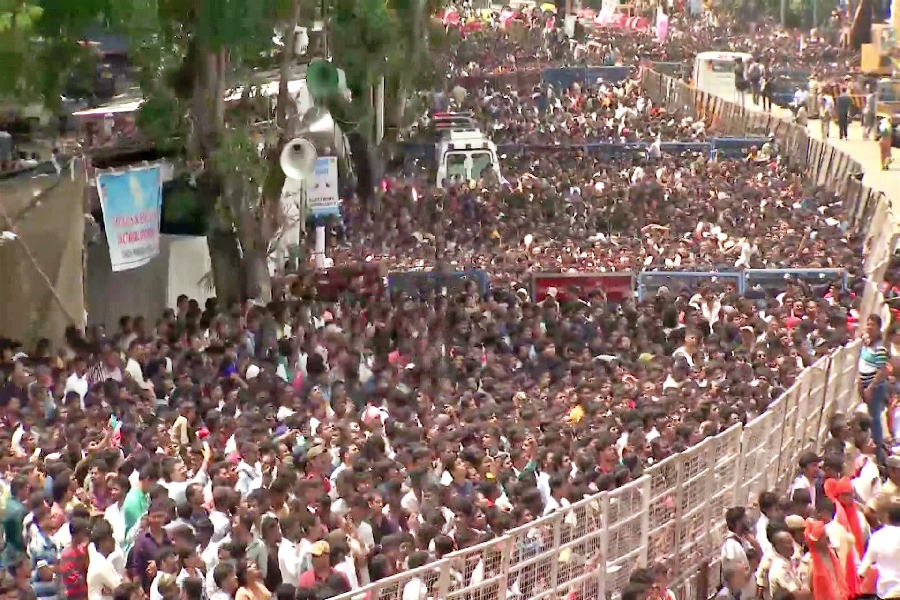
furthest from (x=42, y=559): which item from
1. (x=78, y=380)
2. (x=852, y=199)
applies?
(x=852, y=199)

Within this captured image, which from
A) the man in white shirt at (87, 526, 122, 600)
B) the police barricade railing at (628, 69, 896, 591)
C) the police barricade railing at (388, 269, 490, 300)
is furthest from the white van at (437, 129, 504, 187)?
the man in white shirt at (87, 526, 122, 600)

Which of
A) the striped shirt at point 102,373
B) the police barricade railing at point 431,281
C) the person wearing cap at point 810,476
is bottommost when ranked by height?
the police barricade railing at point 431,281

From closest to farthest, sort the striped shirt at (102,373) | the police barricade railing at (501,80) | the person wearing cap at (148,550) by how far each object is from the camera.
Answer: the person wearing cap at (148,550) < the striped shirt at (102,373) < the police barricade railing at (501,80)

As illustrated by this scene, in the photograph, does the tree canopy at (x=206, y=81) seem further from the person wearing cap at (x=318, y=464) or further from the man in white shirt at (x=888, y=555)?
the man in white shirt at (x=888, y=555)

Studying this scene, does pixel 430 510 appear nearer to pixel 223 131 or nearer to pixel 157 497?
pixel 157 497

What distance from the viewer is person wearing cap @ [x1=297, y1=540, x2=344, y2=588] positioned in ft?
29.4

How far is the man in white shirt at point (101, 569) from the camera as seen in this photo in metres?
9.11

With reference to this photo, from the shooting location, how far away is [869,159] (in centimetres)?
3500

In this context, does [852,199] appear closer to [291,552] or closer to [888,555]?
[888,555]

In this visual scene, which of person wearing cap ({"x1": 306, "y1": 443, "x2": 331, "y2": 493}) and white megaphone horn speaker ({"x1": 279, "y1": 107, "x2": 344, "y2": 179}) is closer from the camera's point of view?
person wearing cap ({"x1": 306, "y1": 443, "x2": 331, "y2": 493})

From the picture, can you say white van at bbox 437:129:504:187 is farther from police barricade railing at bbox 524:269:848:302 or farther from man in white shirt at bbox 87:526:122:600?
man in white shirt at bbox 87:526:122:600

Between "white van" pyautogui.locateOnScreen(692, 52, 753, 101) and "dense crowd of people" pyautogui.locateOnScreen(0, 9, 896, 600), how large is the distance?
83.8 feet

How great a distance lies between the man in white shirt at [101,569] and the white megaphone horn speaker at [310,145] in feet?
32.8

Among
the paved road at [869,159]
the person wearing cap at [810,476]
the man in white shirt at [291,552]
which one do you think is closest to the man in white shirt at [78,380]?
the man in white shirt at [291,552]
